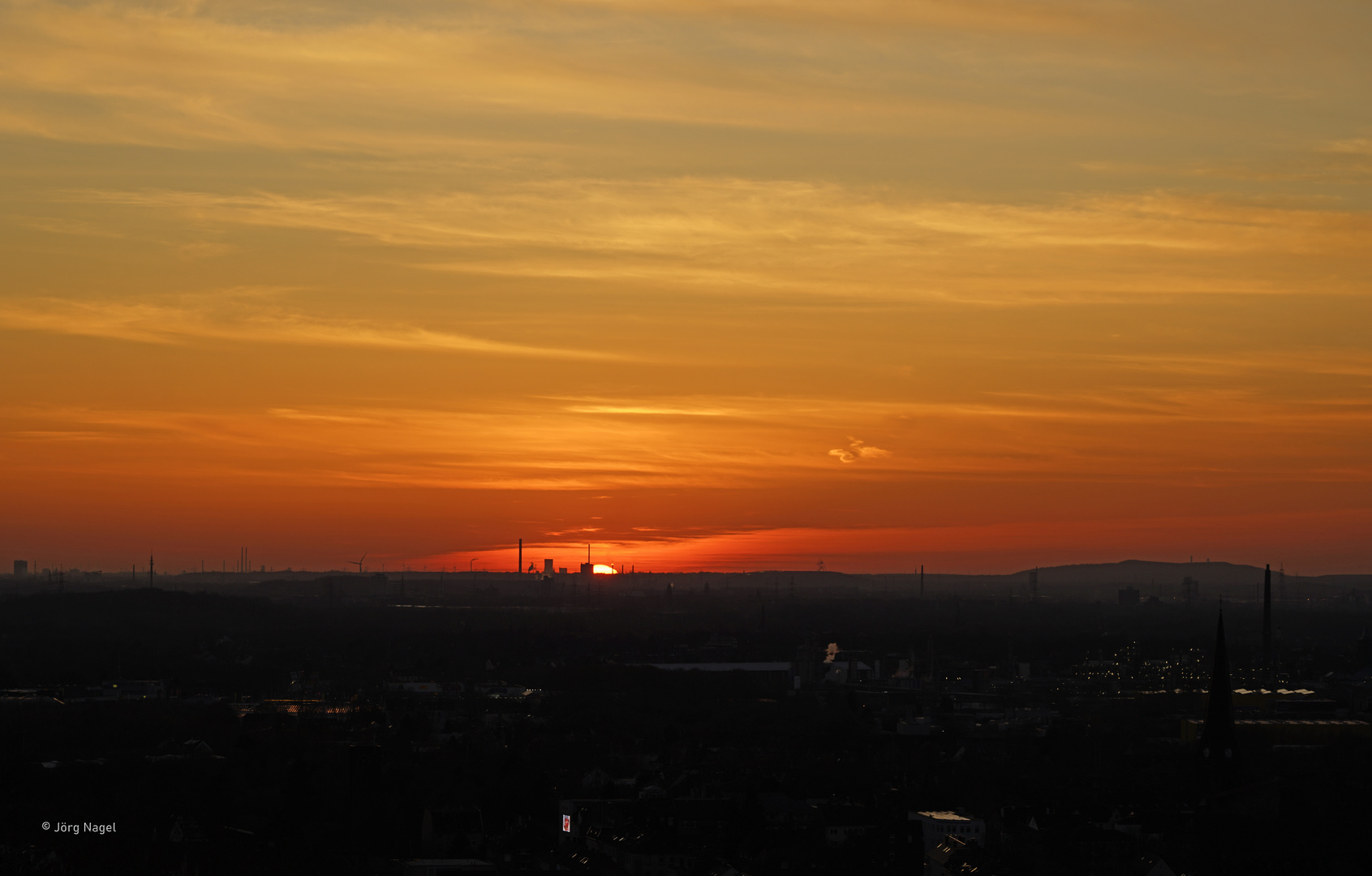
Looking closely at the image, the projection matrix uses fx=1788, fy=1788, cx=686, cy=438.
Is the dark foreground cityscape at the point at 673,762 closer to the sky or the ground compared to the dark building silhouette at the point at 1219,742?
closer to the ground

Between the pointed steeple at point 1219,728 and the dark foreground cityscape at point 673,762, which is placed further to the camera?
the pointed steeple at point 1219,728

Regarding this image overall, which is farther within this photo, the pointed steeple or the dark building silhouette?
the pointed steeple

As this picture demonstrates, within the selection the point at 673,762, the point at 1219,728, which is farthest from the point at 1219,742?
the point at 673,762

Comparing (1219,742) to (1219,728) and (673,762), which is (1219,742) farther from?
(673,762)

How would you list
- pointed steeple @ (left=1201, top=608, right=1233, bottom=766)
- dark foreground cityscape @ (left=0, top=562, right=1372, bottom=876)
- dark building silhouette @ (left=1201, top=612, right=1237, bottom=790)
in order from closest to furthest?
dark foreground cityscape @ (left=0, top=562, right=1372, bottom=876) < dark building silhouette @ (left=1201, top=612, right=1237, bottom=790) < pointed steeple @ (left=1201, top=608, right=1233, bottom=766)

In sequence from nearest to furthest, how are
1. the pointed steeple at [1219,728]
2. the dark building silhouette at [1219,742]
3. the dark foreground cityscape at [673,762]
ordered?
the dark foreground cityscape at [673,762]
the dark building silhouette at [1219,742]
the pointed steeple at [1219,728]

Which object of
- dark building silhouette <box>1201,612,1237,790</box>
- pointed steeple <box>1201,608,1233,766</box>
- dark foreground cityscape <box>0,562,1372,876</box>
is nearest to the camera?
dark foreground cityscape <box>0,562,1372,876</box>

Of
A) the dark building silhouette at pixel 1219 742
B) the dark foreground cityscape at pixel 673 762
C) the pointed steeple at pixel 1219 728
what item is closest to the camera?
the dark foreground cityscape at pixel 673 762

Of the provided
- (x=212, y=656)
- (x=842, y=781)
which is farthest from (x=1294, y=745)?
(x=212, y=656)

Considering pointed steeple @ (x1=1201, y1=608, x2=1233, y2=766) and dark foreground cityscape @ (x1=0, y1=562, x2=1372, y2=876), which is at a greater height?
pointed steeple @ (x1=1201, y1=608, x2=1233, y2=766)
